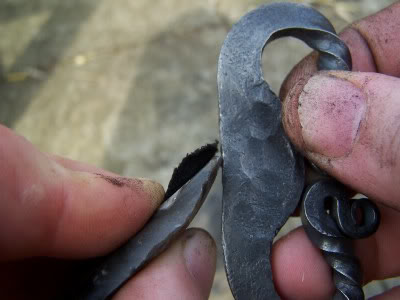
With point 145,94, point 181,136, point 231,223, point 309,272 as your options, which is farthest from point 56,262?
point 145,94

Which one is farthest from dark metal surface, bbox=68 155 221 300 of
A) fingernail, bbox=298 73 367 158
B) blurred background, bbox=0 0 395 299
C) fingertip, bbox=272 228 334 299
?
blurred background, bbox=0 0 395 299

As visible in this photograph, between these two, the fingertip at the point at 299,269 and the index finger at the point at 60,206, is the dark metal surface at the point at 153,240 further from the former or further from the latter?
the fingertip at the point at 299,269

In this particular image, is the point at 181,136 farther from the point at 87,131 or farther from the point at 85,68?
the point at 85,68

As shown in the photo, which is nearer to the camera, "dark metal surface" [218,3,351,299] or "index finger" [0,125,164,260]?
"index finger" [0,125,164,260]

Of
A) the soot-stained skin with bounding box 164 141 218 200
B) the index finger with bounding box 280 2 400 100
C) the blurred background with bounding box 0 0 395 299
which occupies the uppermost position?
the index finger with bounding box 280 2 400 100

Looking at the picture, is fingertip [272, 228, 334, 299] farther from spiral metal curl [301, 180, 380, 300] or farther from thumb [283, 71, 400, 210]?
thumb [283, 71, 400, 210]

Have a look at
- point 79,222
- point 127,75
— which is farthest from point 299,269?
point 127,75
